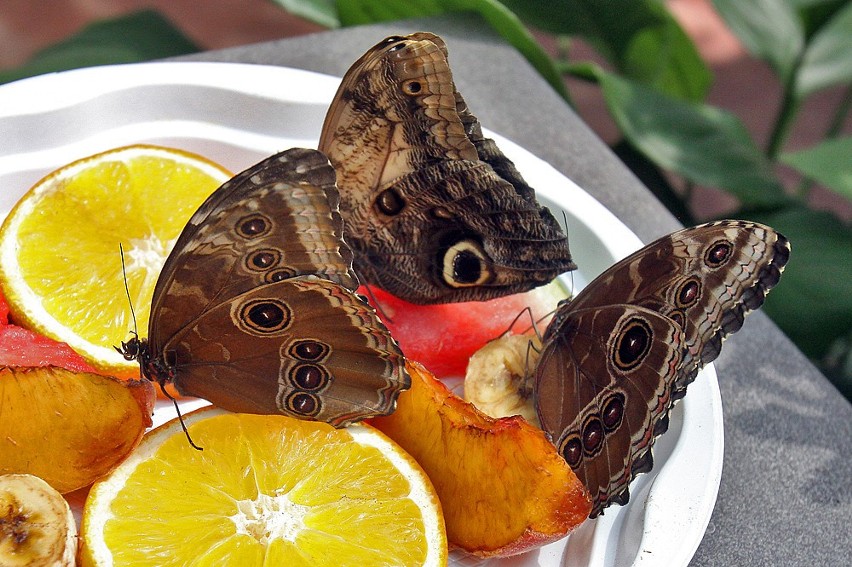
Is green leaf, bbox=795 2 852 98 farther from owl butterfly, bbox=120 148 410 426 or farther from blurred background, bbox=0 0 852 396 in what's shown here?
owl butterfly, bbox=120 148 410 426

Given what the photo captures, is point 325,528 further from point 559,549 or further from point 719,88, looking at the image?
point 719,88

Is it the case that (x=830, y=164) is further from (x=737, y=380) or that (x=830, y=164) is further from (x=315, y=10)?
(x=315, y=10)

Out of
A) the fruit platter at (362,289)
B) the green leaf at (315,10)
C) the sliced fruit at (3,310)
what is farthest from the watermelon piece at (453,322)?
the green leaf at (315,10)

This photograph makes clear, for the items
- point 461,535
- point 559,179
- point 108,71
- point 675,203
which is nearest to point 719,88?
point 675,203

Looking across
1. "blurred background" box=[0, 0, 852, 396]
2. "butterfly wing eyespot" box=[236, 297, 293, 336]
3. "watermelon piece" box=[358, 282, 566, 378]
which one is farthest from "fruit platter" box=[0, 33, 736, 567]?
"blurred background" box=[0, 0, 852, 396]

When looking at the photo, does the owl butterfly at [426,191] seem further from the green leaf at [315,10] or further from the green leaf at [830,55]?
the green leaf at [830,55]
